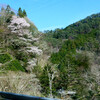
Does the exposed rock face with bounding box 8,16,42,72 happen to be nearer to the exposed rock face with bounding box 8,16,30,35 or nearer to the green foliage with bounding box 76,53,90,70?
the exposed rock face with bounding box 8,16,30,35

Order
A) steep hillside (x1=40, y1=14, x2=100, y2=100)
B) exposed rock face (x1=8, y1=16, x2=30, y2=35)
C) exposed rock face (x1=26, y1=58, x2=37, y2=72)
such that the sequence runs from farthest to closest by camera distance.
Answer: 1. exposed rock face (x1=8, y1=16, x2=30, y2=35)
2. exposed rock face (x1=26, y1=58, x2=37, y2=72)
3. steep hillside (x1=40, y1=14, x2=100, y2=100)

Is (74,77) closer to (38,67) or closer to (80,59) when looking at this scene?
(38,67)

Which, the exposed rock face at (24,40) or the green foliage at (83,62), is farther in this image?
the green foliage at (83,62)

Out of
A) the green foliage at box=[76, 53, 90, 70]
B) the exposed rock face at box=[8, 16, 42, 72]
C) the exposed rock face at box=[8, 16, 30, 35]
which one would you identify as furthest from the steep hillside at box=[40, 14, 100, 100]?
the exposed rock face at box=[8, 16, 30, 35]

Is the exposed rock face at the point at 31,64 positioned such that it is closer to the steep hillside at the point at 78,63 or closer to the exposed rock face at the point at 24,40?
the exposed rock face at the point at 24,40

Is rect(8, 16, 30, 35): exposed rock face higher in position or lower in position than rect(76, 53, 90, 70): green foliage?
higher

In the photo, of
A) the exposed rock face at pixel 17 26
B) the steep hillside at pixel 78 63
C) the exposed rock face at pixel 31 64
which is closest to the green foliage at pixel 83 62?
the steep hillside at pixel 78 63

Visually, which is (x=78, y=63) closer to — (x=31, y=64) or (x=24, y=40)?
(x=31, y=64)

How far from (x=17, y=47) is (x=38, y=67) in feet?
10.5

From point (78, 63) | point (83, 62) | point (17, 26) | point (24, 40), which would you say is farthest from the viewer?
point (83, 62)

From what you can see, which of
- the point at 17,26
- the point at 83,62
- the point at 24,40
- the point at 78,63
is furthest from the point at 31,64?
the point at 83,62

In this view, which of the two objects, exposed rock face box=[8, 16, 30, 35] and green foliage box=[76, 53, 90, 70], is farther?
green foliage box=[76, 53, 90, 70]

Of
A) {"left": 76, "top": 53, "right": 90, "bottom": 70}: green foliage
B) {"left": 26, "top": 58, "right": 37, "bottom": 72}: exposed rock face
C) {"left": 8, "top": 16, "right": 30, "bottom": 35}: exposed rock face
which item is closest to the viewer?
{"left": 26, "top": 58, "right": 37, "bottom": 72}: exposed rock face

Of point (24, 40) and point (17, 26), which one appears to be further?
point (17, 26)
